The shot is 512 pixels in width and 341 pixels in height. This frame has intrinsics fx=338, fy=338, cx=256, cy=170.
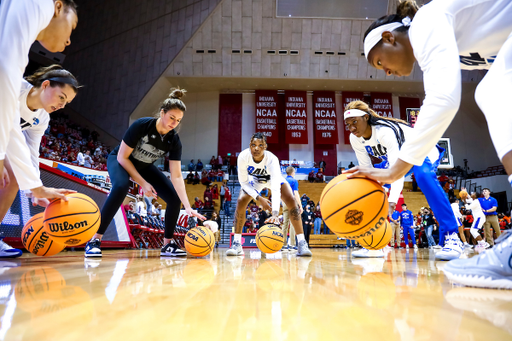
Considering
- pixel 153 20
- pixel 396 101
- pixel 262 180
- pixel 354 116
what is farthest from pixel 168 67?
pixel 354 116

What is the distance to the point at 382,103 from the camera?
883 inches

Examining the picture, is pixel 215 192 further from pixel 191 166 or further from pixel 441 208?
pixel 441 208

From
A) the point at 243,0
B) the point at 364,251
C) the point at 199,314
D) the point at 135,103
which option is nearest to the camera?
the point at 199,314

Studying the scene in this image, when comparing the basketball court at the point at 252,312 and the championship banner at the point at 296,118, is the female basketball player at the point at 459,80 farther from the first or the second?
the championship banner at the point at 296,118

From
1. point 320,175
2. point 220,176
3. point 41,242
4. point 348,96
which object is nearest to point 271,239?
point 41,242

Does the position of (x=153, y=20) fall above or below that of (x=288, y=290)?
above

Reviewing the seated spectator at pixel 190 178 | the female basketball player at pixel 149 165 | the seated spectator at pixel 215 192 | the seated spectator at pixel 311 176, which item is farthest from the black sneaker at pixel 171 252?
the seated spectator at pixel 311 176

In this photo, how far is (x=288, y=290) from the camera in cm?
131

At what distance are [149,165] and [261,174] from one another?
1508 mm

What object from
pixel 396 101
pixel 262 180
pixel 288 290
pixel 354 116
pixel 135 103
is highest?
pixel 396 101

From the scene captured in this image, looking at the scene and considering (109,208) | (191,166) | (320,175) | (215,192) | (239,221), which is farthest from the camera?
(191,166)

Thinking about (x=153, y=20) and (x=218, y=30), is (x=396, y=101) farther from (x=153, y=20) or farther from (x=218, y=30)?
(x=153, y=20)

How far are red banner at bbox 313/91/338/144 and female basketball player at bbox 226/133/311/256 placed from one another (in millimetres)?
17966

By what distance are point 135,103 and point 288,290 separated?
65.9ft
